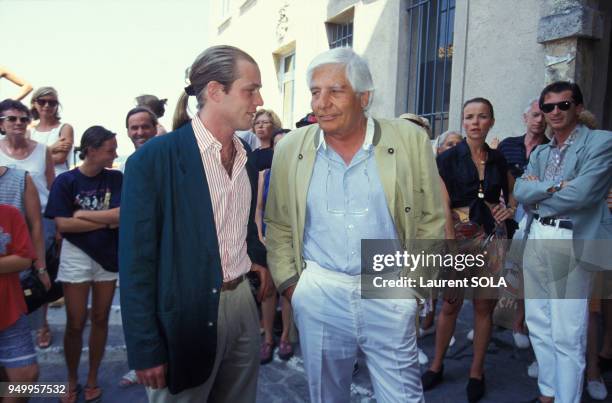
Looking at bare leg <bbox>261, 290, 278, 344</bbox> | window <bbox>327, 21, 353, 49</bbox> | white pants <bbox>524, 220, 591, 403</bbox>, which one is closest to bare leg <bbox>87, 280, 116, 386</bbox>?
bare leg <bbox>261, 290, 278, 344</bbox>

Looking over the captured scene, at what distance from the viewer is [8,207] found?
9.64ft

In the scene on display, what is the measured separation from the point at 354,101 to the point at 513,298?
10.6 feet

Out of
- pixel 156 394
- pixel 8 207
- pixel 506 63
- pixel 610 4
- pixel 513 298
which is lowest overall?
pixel 513 298

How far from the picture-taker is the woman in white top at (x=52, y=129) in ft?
16.3

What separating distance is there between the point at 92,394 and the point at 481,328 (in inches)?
123

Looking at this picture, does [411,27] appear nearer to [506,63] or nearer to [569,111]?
[506,63]

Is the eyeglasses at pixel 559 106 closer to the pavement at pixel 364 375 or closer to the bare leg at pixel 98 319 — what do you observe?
the pavement at pixel 364 375

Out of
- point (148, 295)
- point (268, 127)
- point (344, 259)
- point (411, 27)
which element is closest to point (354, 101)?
point (344, 259)

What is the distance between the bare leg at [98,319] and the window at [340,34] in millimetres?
7838

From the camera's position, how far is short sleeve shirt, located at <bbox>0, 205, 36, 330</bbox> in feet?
9.17

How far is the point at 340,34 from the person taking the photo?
1049cm

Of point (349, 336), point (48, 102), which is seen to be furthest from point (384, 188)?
point (48, 102)

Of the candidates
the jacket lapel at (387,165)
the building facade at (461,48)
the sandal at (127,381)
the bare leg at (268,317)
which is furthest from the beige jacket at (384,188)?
the building facade at (461,48)

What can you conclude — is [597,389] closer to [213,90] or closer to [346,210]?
[346,210]
